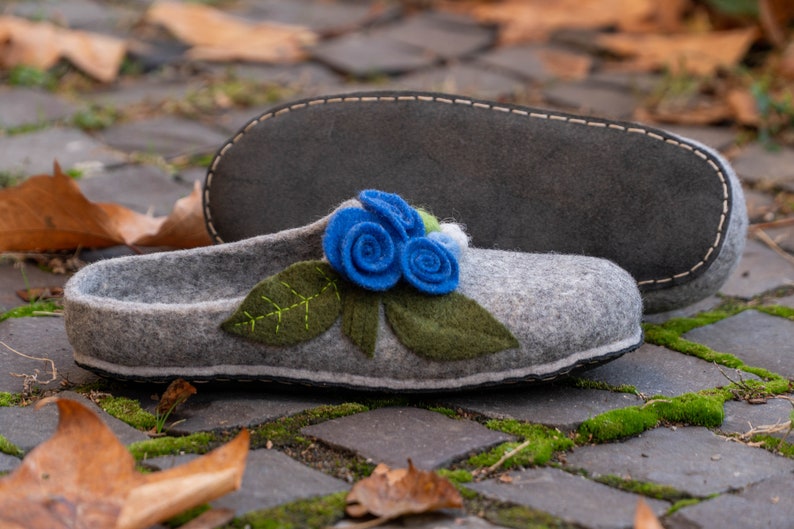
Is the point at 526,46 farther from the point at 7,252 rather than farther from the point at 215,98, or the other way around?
the point at 7,252

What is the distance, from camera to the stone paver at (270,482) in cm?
123

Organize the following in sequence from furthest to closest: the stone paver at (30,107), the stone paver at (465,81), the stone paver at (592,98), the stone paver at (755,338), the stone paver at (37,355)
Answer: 1. the stone paver at (465,81)
2. the stone paver at (592,98)
3. the stone paver at (30,107)
4. the stone paver at (755,338)
5. the stone paver at (37,355)

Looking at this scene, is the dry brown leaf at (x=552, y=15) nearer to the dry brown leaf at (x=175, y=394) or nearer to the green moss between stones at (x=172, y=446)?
the dry brown leaf at (x=175, y=394)

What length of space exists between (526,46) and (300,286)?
2.69 metres

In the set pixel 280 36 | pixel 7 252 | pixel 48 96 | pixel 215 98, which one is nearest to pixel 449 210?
pixel 7 252

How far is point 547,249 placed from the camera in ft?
6.00

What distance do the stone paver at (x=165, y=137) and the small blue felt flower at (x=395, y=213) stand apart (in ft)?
4.41

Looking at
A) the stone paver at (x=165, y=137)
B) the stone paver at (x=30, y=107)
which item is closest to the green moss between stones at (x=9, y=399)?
the stone paver at (x=165, y=137)

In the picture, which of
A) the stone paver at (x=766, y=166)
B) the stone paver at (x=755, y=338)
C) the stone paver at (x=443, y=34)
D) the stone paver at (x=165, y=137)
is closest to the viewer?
the stone paver at (x=755, y=338)

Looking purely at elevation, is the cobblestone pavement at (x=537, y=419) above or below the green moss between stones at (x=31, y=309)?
above

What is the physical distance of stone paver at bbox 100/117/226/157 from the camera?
283cm

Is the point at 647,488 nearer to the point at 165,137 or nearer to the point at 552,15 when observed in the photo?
the point at 165,137

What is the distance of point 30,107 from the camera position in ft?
10.1

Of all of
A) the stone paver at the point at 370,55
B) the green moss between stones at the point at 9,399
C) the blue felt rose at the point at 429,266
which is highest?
the stone paver at the point at 370,55
